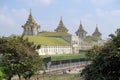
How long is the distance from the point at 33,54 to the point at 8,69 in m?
4.11

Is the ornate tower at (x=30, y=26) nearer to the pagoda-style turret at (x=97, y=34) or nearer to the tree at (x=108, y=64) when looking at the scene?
the pagoda-style turret at (x=97, y=34)

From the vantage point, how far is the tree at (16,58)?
3200 cm

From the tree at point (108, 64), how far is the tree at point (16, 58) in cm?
1404

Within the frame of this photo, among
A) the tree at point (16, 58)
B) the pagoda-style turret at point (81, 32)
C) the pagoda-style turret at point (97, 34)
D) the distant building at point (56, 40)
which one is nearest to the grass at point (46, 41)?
the distant building at point (56, 40)

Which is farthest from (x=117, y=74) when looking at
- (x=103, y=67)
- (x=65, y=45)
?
(x=65, y=45)

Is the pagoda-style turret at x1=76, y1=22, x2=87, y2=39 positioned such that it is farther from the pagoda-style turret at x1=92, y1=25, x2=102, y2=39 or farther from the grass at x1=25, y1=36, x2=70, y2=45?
the grass at x1=25, y1=36, x2=70, y2=45

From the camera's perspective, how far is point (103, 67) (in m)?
17.9

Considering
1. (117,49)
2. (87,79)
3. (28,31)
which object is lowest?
(87,79)

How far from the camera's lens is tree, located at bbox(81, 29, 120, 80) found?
1756 centimetres

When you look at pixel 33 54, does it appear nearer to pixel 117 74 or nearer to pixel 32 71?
pixel 32 71

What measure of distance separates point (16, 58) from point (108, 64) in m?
16.4

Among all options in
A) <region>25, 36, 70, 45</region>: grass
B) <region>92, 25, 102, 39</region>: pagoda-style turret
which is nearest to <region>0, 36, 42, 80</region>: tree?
<region>25, 36, 70, 45</region>: grass

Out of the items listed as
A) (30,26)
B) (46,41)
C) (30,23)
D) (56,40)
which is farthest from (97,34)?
(46,41)

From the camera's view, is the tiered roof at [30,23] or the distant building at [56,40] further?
the tiered roof at [30,23]
